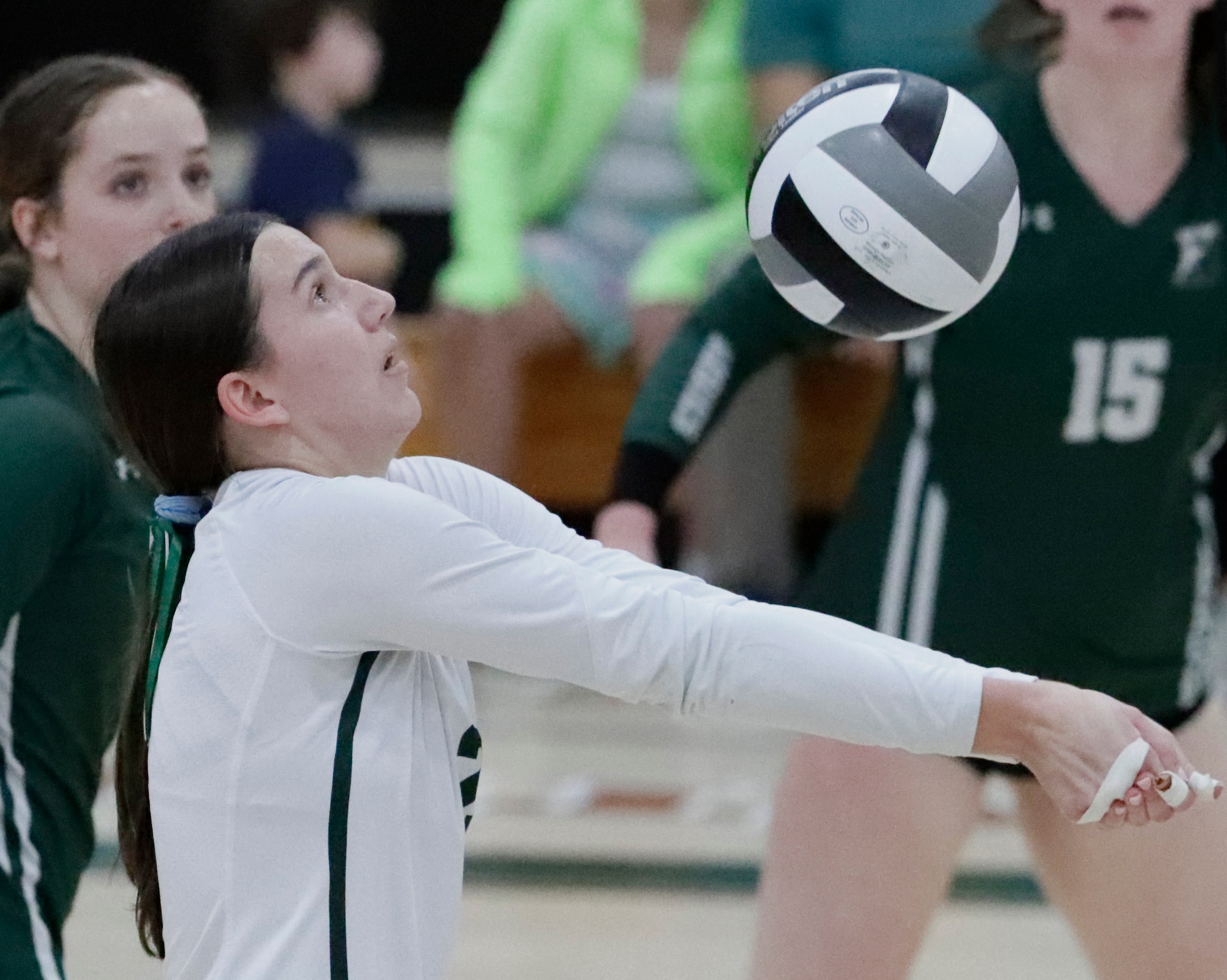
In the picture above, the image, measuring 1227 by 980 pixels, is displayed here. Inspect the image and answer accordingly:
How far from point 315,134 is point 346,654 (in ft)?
15.4

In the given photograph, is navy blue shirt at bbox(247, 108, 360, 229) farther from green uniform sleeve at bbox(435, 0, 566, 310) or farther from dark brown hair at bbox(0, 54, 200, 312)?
dark brown hair at bbox(0, 54, 200, 312)

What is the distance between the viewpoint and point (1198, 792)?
5.68 feet

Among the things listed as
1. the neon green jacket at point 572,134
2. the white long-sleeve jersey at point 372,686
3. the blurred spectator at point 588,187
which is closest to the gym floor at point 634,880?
the blurred spectator at point 588,187

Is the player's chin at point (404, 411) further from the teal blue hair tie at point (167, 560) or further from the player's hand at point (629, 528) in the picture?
the player's hand at point (629, 528)

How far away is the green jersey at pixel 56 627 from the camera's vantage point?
7.09ft

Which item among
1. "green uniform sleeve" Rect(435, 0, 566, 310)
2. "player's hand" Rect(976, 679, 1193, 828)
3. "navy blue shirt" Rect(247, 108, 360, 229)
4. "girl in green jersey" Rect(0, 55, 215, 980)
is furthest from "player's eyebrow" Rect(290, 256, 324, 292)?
"navy blue shirt" Rect(247, 108, 360, 229)

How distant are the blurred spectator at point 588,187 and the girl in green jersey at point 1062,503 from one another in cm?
256

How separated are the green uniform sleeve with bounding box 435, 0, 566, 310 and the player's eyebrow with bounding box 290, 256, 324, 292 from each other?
3.41m

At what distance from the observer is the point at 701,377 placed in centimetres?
261

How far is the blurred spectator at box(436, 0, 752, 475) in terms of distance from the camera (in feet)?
16.7

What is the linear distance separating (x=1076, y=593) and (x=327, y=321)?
111 cm

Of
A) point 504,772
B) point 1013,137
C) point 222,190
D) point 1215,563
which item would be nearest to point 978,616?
point 1215,563

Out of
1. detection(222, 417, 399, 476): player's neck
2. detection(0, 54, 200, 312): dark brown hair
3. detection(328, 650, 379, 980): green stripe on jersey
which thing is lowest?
detection(328, 650, 379, 980): green stripe on jersey

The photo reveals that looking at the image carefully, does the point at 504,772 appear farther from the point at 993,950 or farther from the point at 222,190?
the point at 222,190
